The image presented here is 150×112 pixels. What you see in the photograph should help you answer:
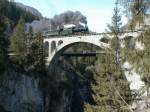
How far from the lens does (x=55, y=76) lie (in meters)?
69.8

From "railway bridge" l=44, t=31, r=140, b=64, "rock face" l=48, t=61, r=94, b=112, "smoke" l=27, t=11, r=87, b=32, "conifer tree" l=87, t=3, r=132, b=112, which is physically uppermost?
"smoke" l=27, t=11, r=87, b=32

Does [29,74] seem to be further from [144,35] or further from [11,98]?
[144,35]

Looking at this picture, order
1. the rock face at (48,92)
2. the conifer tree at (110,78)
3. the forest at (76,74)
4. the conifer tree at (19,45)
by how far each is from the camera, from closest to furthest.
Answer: the forest at (76,74)
the conifer tree at (110,78)
the rock face at (48,92)
the conifer tree at (19,45)

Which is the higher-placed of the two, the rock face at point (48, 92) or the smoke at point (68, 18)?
the smoke at point (68, 18)

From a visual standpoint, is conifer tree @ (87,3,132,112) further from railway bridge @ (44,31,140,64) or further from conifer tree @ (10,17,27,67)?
railway bridge @ (44,31,140,64)

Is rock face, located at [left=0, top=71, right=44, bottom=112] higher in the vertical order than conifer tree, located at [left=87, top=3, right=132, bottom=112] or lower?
lower

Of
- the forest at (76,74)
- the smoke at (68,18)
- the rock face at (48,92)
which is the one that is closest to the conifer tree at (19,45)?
the forest at (76,74)

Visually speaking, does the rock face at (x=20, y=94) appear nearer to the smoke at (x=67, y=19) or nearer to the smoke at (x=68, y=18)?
the smoke at (x=67, y=19)

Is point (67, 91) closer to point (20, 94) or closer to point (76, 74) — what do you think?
point (76, 74)

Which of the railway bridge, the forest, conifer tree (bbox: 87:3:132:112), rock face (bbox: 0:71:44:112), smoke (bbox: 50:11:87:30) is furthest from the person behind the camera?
smoke (bbox: 50:11:87:30)

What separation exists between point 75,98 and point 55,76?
7485mm

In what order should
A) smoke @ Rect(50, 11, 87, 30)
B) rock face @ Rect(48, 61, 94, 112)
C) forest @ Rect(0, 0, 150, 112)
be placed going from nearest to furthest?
forest @ Rect(0, 0, 150, 112) → rock face @ Rect(48, 61, 94, 112) → smoke @ Rect(50, 11, 87, 30)

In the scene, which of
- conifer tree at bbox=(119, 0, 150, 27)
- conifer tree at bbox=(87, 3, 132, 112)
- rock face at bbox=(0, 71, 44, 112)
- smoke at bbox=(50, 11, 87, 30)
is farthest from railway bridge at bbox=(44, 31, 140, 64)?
smoke at bbox=(50, 11, 87, 30)

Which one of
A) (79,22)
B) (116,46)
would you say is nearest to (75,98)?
(116,46)
